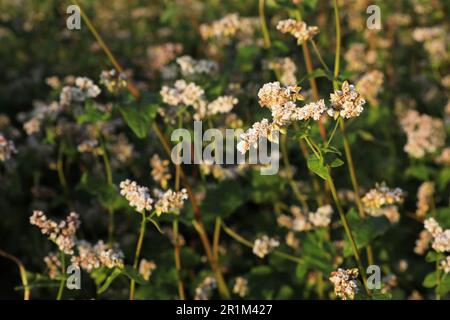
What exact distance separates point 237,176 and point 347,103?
194cm

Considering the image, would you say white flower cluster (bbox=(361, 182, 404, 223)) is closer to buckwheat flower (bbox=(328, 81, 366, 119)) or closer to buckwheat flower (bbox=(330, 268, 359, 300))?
buckwheat flower (bbox=(330, 268, 359, 300))

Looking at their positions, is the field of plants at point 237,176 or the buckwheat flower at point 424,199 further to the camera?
the buckwheat flower at point 424,199

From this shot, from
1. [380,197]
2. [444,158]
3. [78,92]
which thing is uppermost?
[78,92]

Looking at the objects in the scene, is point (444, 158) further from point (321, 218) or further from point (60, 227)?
point (60, 227)

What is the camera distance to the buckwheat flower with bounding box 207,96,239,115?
3.72 meters

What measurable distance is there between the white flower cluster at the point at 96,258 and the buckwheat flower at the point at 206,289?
0.61m

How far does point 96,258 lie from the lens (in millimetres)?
3162

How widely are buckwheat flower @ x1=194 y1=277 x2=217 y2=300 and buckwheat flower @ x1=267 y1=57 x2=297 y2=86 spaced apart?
1.31m

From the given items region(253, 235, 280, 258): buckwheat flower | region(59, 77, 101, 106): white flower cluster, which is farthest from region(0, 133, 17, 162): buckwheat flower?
region(253, 235, 280, 258): buckwheat flower

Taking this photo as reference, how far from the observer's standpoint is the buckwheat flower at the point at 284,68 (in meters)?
4.13

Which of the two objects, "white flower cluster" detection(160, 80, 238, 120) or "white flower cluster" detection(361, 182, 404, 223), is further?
"white flower cluster" detection(160, 80, 238, 120)

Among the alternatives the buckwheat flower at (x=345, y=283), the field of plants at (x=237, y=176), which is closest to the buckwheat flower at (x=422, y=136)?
the field of plants at (x=237, y=176)

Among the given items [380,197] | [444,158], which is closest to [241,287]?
[380,197]

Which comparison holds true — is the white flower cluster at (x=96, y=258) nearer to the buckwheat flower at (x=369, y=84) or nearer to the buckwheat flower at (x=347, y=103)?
the buckwheat flower at (x=347, y=103)
